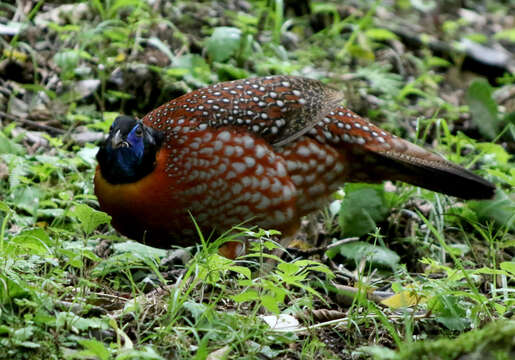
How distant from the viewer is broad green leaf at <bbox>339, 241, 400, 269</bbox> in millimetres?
4445

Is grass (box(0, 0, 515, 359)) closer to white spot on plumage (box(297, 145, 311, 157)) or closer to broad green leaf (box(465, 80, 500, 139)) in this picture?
broad green leaf (box(465, 80, 500, 139))

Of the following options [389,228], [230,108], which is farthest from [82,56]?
[389,228]

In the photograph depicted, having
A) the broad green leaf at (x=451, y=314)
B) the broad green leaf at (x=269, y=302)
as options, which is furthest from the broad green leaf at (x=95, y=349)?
the broad green leaf at (x=451, y=314)

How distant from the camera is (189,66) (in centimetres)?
632

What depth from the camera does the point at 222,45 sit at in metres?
Result: 6.49

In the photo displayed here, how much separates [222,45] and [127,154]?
2760mm

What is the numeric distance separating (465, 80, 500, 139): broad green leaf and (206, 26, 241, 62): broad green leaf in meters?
2.28

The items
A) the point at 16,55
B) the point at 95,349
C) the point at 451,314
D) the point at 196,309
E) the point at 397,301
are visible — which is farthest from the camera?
the point at 16,55

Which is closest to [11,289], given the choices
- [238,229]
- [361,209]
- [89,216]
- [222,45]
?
[89,216]

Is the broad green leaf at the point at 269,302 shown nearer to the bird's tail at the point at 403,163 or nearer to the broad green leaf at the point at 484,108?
the bird's tail at the point at 403,163

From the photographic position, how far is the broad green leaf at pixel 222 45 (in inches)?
255

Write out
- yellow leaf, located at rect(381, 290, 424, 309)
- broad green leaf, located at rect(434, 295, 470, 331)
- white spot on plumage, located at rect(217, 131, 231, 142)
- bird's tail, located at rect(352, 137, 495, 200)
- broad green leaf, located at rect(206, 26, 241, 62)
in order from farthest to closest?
broad green leaf, located at rect(206, 26, 241, 62) < bird's tail, located at rect(352, 137, 495, 200) < white spot on plumage, located at rect(217, 131, 231, 142) < yellow leaf, located at rect(381, 290, 424, 309) < broad green leaf, located at rect(434, 295, 470, 331)

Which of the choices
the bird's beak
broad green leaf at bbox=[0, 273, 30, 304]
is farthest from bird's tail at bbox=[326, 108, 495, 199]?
broad green leaf at bbox=[0, 273, 30, 304]

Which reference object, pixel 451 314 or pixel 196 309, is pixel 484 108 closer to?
pixel 451 314
